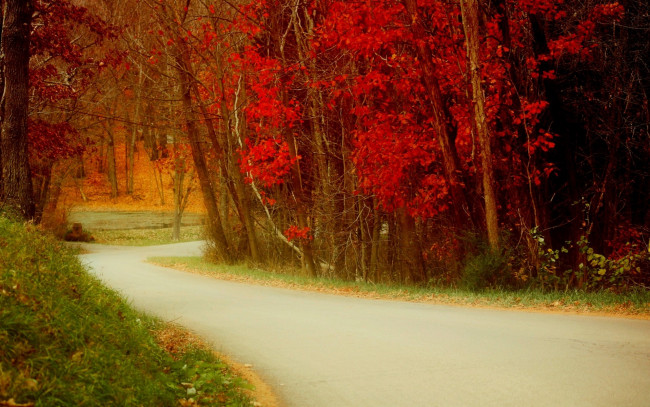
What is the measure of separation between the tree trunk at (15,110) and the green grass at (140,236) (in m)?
26.8

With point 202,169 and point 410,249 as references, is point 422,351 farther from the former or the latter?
point 202,169

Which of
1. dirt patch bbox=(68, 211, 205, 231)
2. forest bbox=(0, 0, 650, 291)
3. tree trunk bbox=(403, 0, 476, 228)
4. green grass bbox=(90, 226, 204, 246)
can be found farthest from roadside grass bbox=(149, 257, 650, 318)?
dirt patch bbox=(68, 211, 205, 231)

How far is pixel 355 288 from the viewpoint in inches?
645

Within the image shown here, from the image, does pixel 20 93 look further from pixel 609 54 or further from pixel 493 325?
pixel 609 54

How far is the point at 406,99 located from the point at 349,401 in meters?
13.0

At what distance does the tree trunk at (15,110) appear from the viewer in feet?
43.8

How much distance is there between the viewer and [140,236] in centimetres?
4331

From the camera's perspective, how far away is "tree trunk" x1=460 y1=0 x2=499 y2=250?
16.2 meters

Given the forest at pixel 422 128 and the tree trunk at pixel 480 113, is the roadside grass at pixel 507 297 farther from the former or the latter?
the tree trunk at pixel 480 113

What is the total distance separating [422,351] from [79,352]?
460 cm

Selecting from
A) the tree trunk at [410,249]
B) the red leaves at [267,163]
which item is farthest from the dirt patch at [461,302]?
the tree trunk at [410,249]

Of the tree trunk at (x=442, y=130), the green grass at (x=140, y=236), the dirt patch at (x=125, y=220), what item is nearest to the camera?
the tree trunk at (x=442, y=130)

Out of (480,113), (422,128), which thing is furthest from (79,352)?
(422,128)

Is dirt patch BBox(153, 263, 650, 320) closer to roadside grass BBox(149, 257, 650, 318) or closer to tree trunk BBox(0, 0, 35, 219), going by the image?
roadside grass BBox(149, 257, 650, 318)
